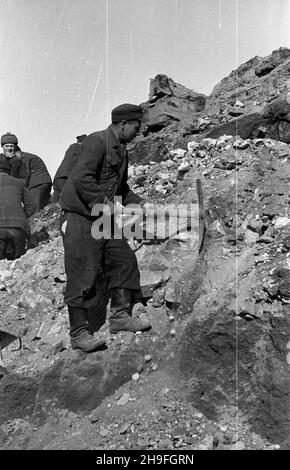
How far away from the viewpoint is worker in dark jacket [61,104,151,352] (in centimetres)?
388

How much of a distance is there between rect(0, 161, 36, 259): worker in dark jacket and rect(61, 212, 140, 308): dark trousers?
7.65 feet

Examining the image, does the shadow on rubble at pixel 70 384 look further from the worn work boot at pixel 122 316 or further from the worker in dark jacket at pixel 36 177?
the worker in dark jacket at pixel 36 177

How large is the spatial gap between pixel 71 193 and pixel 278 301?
1.95 meters

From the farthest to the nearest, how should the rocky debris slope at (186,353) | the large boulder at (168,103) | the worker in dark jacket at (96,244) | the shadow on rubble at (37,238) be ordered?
1. the large boulder at (168,103)
2. the shadow on rubble at (37,238)
3. the worker in dark jacket at (96,244)
4. the rocky debris slope at (186,353)

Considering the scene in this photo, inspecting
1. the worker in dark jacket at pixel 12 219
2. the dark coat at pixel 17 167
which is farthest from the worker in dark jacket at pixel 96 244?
the dark coat at pixel 17 167

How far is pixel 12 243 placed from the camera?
6258 millimetres

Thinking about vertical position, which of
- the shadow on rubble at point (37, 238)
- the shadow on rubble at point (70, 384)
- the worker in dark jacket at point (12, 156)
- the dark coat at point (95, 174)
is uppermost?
the worker in dark jacket at point (12, 156)

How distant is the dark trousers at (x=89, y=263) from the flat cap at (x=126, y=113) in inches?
36.7

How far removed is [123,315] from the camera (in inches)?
155

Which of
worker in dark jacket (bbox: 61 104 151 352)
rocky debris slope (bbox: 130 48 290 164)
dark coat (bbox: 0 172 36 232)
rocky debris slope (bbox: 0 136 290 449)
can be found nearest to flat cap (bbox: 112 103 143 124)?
worker in dark jacket (bbox: 61 104 151 352)

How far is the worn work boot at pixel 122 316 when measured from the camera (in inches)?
151

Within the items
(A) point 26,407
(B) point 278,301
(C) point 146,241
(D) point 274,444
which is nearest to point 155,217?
(C) point 146,241

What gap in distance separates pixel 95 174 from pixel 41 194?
16.2ft

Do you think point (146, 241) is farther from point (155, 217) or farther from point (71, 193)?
point (71, 193)
